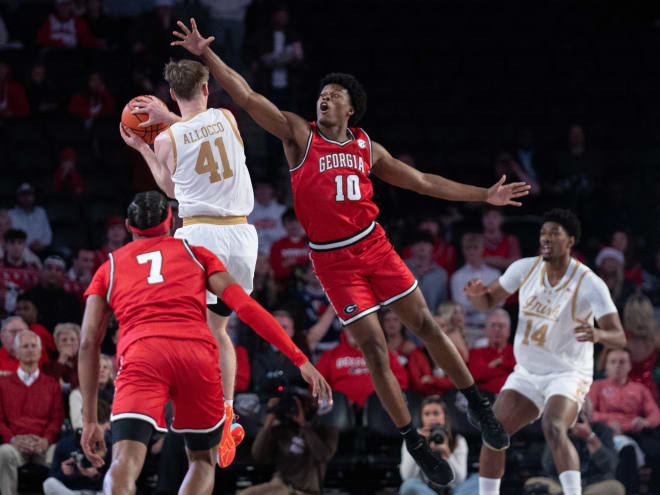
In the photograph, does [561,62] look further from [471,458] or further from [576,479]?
[576,479]

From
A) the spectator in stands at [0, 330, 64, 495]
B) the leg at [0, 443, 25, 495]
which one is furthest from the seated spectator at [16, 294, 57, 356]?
the leg at [0, 443, 25, 495]

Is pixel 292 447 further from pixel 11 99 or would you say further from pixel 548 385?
pixel 11 99

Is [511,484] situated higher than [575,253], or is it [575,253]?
[575,253]

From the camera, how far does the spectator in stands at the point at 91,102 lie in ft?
43.0

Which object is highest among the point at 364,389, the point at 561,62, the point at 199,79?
the point at 561,62

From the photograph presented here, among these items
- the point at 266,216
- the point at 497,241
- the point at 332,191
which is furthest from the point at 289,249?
the point at 332,191

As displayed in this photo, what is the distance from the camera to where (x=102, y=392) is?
9258 mm

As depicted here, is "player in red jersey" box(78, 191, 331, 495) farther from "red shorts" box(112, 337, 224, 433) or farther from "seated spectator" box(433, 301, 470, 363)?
"seated spectator" box(433, 301, 470, 363)

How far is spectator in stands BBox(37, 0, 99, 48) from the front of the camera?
44.5 ft

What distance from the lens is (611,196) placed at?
41.6 ft

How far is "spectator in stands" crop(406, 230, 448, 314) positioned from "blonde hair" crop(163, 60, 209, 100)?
4954 mm

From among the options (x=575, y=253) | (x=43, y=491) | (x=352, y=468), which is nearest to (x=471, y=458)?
(x=352, y=468)

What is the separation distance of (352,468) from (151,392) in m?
4.43

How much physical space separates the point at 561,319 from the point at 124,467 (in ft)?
13.1
